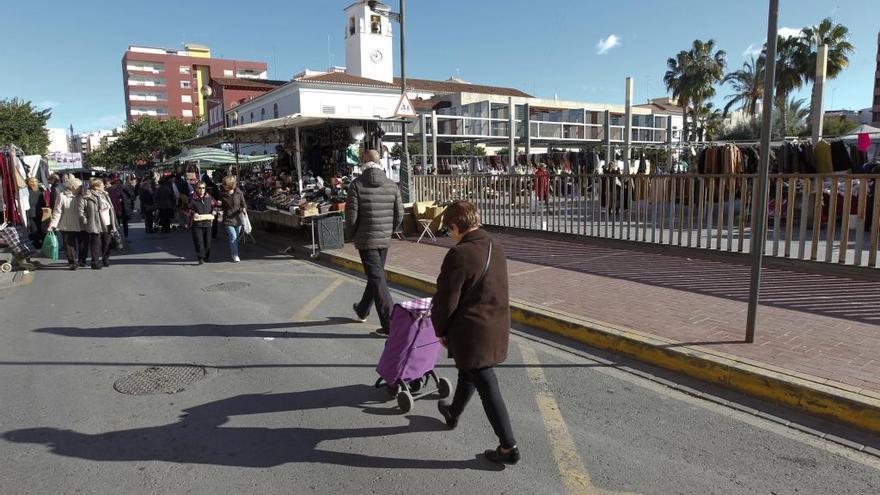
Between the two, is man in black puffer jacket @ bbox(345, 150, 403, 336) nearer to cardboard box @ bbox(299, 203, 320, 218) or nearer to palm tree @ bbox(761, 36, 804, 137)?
cardboard box @ bbox(299, 203, 320, 218)

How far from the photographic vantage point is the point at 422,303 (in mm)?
4023

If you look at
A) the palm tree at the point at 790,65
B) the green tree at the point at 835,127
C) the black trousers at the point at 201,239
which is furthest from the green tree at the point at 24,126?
the green tree at the point at 835,127

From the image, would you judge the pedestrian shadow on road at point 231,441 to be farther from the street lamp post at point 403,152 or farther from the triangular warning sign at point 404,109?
the street lamp post at point 403,152

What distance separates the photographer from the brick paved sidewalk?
15.3 feet

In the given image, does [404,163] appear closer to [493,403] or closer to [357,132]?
[357,132]

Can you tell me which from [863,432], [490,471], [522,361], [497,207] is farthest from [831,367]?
[497,207]

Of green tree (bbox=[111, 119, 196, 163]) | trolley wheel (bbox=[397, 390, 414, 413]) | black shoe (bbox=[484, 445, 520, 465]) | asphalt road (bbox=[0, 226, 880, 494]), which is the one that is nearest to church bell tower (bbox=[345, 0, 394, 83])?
green tree (bbox=[111, 119, 196, 163])

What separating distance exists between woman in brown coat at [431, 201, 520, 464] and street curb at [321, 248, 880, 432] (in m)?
2.14

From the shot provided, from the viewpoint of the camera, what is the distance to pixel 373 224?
5.73 metres

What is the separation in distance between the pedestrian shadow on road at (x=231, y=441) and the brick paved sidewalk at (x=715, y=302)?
284cm

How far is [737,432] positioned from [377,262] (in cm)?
352

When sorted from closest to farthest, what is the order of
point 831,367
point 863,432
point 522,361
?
point 863,432 → point 831,367 → point 522,361

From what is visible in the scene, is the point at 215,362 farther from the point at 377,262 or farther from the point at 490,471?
the point at 490,471

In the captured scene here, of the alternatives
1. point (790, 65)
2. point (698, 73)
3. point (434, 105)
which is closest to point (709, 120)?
point (698, 73)
